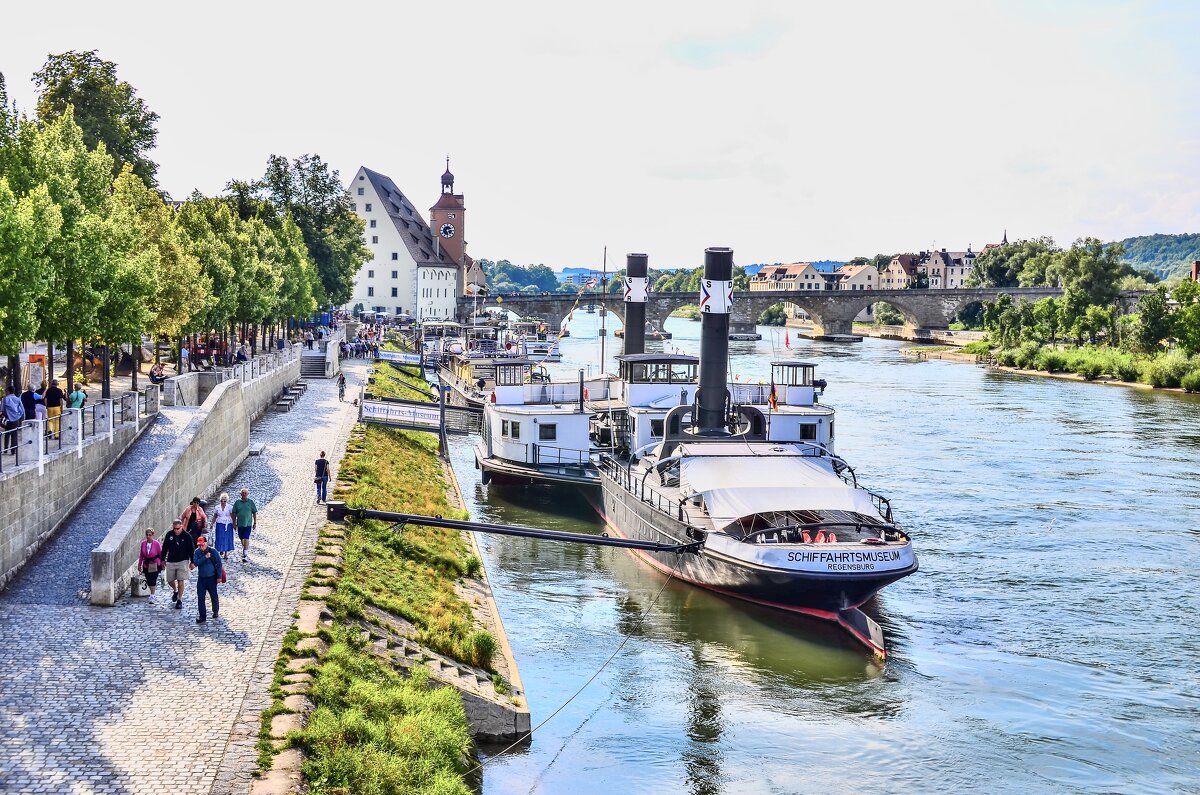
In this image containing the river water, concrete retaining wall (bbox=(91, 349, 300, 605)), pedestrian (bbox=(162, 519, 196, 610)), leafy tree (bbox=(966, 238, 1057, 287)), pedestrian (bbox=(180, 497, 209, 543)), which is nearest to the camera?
concrete retaining wall (bbox=(91, 349, 300, 605))

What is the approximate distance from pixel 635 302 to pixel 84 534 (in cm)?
3861

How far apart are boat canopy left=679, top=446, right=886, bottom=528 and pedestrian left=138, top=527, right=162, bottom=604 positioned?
14207mm

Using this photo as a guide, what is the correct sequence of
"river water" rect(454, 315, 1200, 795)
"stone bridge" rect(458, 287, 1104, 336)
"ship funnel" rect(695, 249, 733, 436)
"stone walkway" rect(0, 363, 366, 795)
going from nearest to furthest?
"stone walkway" rect(0, 363, 366, 795) < "river water" rect(454, 315, 1200, 795) < "ship funnel" rect(695, 249, 733, 436) < "stone bridge" rect(458, 287, 1104, 336)

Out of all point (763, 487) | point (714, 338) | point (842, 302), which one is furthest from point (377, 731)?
point (842, 302)

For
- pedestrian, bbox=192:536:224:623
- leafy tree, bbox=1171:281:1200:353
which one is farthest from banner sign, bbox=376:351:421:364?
pedestrian, bbox=192:536:224:623

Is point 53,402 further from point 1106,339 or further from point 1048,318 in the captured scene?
point 1048,318

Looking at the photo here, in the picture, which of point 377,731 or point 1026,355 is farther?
point 1026,355

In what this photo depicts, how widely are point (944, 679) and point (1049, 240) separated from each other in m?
181

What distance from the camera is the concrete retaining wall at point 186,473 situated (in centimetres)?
2052

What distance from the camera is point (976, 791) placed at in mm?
20453

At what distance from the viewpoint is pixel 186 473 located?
89.9ft

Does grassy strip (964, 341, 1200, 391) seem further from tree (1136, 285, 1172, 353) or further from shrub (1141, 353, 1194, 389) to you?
tree (1136, 285, 1172, 353)

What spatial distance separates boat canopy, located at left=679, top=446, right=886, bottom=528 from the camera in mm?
30312

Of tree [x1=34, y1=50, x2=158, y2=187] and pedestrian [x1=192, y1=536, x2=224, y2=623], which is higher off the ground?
tree [x1=34, y1=50, x2=158, y2=187]
